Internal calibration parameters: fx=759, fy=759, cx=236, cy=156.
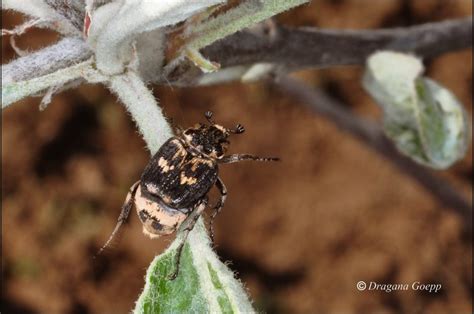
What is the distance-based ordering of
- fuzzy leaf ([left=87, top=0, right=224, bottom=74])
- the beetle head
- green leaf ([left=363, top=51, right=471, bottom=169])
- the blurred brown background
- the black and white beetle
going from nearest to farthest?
fuzzy leaf ([left=87, top=0, right=224, bottom=74]) → the black and white beetle → the beetle head → green leaf ([left=363, top=51, right=471, bottom=169]) → the blurred brown background

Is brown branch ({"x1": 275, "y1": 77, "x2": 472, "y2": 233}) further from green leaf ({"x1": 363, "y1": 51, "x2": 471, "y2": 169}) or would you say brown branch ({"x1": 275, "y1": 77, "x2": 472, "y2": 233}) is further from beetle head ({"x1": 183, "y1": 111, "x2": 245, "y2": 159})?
beetle head ({"x1": 183, "y1": 111, "x2": 245, "y2": 159})

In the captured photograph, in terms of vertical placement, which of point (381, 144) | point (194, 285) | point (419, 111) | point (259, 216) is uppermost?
point (194, 285)

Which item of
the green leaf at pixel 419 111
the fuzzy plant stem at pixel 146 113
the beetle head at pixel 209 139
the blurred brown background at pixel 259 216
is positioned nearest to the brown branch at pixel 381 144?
the blurred brown background at pixel 259 216

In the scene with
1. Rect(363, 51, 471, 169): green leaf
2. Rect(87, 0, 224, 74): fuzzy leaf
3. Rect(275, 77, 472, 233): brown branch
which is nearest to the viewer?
Rect(87, 0, 224, 74): fuzzy leaf

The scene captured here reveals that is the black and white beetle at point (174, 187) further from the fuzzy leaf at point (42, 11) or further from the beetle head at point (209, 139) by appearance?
the fuzzy leaf at point (42, 11)

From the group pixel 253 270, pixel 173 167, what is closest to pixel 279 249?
pixel 253 270

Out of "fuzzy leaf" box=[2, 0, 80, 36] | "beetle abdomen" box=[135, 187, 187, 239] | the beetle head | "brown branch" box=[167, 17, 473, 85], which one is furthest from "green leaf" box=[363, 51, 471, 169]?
"fuzzy leaf" box=[2, 0, 80, 36]

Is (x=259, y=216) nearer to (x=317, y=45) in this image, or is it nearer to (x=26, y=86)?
(x=317, y=45)

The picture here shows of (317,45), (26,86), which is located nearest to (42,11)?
(26,86)
